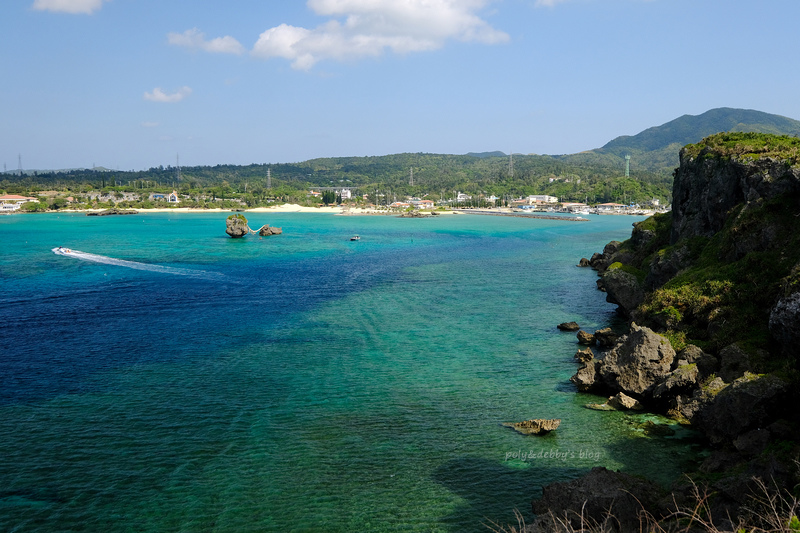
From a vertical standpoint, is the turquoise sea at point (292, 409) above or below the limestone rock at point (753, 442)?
below

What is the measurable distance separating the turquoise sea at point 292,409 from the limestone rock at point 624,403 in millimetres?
781

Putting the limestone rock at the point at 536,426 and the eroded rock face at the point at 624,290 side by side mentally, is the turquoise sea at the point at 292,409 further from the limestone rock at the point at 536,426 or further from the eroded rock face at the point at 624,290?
the eroded rock face at the point at 624,290

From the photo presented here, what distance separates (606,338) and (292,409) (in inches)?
790

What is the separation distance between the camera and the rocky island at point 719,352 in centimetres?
1465

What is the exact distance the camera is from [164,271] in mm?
65438

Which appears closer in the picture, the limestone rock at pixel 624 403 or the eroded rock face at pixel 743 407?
the eroded rock face at pixel 743 407

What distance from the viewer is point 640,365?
83.8 ft

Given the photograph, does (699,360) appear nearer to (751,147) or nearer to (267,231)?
(751,147)

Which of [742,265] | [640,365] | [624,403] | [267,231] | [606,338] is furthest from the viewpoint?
[267,231]

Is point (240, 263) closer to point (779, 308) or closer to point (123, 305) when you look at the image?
point (123, 305)

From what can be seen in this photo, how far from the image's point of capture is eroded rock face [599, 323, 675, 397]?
25.4 m

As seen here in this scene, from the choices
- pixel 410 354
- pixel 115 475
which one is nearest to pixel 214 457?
pixel 115 475

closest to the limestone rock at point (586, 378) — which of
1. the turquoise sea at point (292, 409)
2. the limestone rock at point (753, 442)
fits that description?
the turquoise sea at point (292, 409)

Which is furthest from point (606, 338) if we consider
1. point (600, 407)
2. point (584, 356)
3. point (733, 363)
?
point (733, 363)
